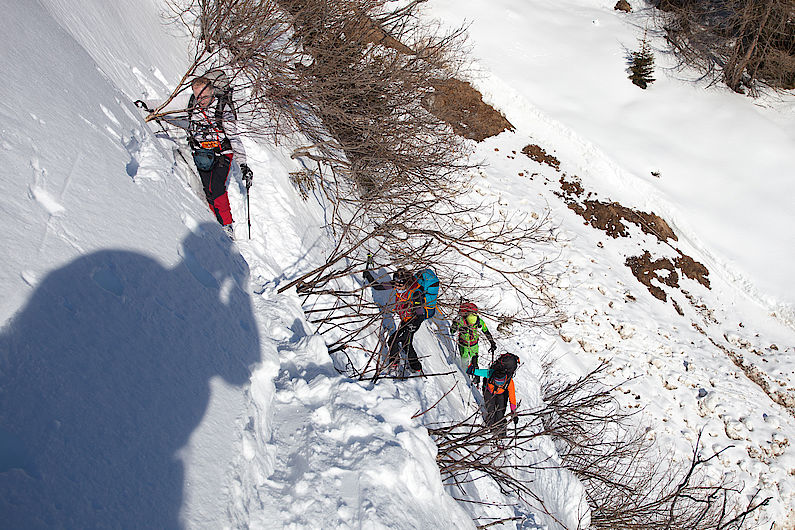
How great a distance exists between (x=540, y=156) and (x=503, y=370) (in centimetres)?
1011

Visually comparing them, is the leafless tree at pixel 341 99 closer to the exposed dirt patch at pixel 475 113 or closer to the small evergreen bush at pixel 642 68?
the exposed dirt patch at pixel 475 113

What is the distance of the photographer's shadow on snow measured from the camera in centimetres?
139

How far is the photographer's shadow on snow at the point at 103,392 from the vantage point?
139 cm

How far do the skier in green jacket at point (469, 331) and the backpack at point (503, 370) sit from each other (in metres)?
0.68

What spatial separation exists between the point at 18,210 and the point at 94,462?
1.10 meters

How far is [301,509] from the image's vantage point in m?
2.02

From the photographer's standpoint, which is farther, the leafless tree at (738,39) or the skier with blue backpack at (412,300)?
the leafless tree at (738,39)

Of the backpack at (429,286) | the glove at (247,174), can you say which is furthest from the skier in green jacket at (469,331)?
the glove at (247,174)

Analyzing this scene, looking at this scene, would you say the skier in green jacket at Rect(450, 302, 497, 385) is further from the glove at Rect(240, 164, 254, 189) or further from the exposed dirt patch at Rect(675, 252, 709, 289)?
the exposed dirt patch at Rect(675, 252, 709, 289)

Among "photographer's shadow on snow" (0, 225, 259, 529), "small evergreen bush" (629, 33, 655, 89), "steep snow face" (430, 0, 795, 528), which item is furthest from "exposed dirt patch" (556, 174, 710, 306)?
"photographer's shadow on snow" (0, 225, 259, 529)

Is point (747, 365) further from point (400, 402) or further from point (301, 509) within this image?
point (301, 509)

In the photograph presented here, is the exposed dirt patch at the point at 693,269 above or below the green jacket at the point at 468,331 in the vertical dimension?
below

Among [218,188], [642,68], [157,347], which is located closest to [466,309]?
[218,188]

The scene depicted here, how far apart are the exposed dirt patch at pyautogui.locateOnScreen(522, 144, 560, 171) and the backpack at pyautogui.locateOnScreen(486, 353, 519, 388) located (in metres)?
9.78
